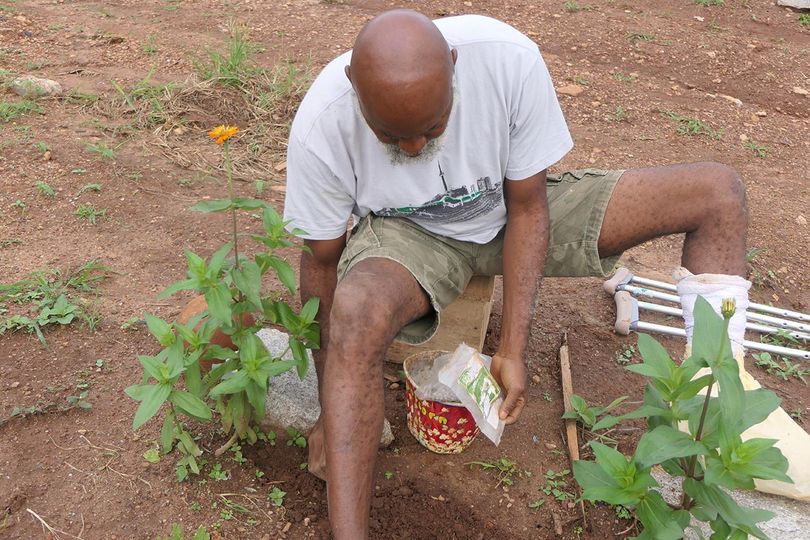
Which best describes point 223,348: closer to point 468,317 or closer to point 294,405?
point 294,405

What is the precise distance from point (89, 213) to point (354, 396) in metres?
2.00

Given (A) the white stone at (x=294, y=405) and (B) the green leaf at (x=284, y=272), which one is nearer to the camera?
(B) the green leaf at (x=284, y=272)

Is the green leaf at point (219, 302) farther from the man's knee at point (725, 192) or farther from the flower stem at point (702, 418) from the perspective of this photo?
the man's knee at point (725, 192)

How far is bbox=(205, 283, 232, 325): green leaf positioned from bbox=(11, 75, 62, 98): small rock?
10.3ft

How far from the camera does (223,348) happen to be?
189cm

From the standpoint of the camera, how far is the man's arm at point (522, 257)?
2.07 m

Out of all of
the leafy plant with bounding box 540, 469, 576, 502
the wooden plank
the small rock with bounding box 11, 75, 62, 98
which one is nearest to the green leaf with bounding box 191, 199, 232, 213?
the wooden plank

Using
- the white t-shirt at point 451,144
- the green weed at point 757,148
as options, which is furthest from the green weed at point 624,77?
the white t-shirt at point 451,144

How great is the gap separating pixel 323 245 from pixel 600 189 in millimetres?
875

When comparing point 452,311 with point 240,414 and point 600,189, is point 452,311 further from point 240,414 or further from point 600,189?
point 240,414

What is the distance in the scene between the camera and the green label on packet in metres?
1.86

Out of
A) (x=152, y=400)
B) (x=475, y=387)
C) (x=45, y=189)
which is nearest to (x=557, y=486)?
(x=475, y=387)

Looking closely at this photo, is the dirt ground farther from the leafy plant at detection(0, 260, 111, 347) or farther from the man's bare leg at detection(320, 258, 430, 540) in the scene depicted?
the man's bare leg at detection(320, 258, 430, 540)

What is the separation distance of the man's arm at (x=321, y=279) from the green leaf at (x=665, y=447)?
949mm
